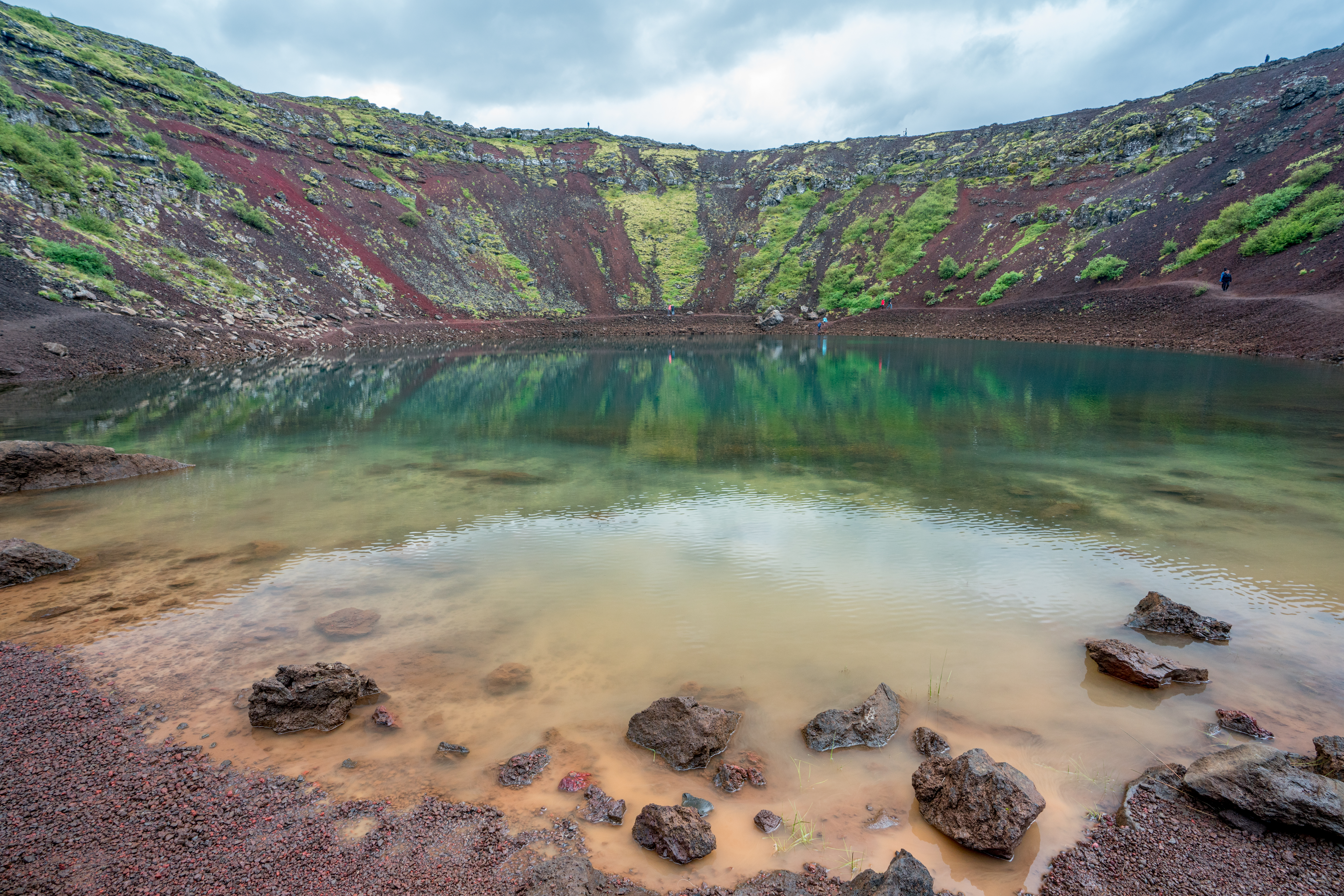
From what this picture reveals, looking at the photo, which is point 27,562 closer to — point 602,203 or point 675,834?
point 675,834

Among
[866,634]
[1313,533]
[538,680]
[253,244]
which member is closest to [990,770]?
[866,634]

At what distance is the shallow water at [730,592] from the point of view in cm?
486

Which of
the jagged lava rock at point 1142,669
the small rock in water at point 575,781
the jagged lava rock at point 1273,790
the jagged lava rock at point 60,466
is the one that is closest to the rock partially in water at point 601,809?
the small rock in water at point 575,781

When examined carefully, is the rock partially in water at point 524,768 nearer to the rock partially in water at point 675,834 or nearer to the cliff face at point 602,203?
the rock partially in water at point 675,834

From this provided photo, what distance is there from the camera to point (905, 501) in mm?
11805

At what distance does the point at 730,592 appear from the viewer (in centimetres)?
813

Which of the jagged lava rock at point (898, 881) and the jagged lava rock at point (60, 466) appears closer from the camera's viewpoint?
the jagged lava rock at point (898, 881)

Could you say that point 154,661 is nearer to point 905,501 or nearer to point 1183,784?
point 1183,784

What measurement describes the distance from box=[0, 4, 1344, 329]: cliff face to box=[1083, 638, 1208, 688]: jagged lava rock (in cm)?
4258

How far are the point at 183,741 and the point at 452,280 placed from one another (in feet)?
201

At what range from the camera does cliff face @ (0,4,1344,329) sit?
38562 millimetres

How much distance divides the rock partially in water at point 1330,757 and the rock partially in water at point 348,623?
28.8 ft

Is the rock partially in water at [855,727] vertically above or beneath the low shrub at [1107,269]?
beneath

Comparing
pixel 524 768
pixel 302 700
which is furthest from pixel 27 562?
pixel 524 768
